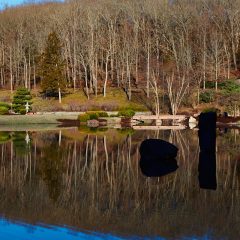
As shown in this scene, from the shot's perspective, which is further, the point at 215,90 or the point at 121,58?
the point at 121,58

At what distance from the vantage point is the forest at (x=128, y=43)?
58.9m

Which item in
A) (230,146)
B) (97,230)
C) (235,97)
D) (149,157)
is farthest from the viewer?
(235,97)

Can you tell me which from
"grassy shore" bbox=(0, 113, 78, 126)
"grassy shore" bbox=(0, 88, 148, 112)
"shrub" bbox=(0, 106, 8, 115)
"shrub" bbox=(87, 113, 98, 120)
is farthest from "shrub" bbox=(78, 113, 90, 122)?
"shrub" bbox=(0, 106, 8, 115)

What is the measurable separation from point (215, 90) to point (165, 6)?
61.4ft

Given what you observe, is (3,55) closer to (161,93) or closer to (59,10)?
(59,10)

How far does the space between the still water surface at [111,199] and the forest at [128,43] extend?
37.5m

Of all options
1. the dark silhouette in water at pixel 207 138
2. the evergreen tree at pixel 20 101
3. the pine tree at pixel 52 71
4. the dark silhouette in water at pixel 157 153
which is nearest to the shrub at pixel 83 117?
the evergreen tree at pixel 20 101

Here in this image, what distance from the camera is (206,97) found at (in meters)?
51.3

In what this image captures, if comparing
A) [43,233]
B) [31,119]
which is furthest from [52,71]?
[43,233]

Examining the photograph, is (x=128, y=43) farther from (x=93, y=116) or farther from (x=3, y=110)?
(x=3, y=110)

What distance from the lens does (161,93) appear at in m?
54.5

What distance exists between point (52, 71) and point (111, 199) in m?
46.2

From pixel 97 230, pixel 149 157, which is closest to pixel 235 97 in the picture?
pixel 149 157

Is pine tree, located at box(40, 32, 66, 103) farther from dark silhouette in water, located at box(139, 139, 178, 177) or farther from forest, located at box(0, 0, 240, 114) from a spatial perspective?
dark silhouette in water, located at box(139, 139, 178, 177)
